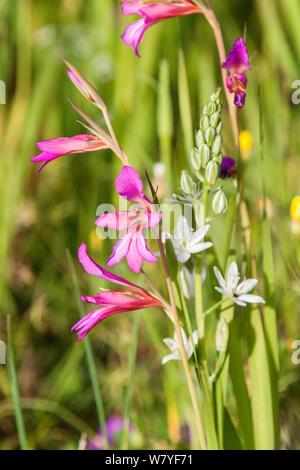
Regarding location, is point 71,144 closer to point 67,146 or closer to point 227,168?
point 67,146

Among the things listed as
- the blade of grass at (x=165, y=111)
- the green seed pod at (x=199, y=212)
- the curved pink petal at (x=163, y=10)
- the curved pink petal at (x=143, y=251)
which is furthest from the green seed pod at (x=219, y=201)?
the blade of grass at (x=165, y=111)

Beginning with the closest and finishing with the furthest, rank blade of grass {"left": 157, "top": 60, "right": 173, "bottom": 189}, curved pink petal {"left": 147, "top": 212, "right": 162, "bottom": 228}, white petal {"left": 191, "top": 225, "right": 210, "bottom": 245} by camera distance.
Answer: curved pink petal {"left": 147, "top": 212, "right": 162, "bottom": 228}
white petal {"left": 191, "top": 225, "right": 210, "bottom": 245}
blade of grass {"left": 157, "top": 60, "right": 173, "bottom": 189}

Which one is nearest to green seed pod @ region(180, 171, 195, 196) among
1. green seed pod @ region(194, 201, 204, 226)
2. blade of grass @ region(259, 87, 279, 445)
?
green seed pod @ region(194, 201, 204, 226)

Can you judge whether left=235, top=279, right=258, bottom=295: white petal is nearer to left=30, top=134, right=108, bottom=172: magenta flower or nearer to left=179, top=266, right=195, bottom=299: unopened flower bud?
left=179, top=266, right=195, bottom=299: unopened flower bud

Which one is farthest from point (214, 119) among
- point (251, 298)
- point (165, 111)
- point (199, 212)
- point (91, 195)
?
point (91, 195)

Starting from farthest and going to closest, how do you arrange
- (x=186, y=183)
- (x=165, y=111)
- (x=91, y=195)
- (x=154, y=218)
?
1. (x=91, y=195)
2. (x=165, y=111)
3. (x=186, y=183)
4. (x=154, y=218)

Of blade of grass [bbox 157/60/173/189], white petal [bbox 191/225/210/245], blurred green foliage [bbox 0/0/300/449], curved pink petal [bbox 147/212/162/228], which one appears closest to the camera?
curved pink petal [bbox 147/212/162/228]
